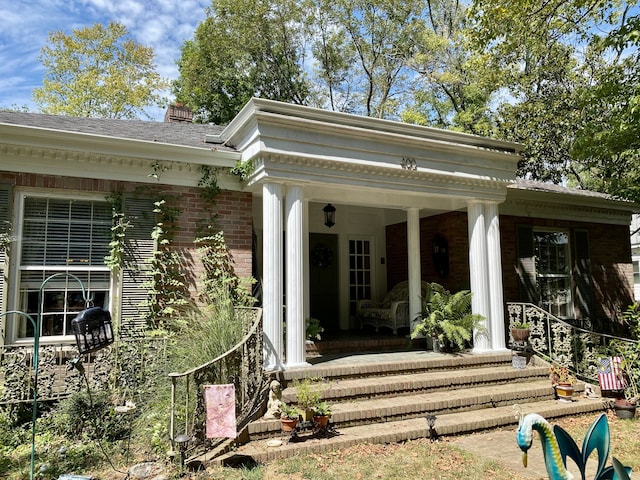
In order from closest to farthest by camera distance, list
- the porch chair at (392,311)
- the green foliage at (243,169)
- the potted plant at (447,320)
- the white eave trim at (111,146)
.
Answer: the white eave trim at (111,146) → the green foliage at (243,169) → the potted plant at (447,320) → the porch chair at (392,311)

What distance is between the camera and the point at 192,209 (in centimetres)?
744

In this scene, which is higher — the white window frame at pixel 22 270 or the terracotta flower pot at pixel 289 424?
the white window frame at pixel 22 270

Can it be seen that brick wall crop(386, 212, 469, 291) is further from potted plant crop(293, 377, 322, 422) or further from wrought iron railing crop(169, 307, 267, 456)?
wrought iron railing crop(169, 307, 267, 456)

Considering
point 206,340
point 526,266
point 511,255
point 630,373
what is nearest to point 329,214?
point 511,255

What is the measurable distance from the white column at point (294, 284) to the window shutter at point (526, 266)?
6060 millimetres

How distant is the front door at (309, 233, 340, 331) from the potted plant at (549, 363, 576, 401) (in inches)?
183

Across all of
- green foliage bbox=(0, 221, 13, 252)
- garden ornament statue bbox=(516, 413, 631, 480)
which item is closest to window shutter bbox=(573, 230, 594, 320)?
garden ornament statue bbox=(516, 413, 631, 480)

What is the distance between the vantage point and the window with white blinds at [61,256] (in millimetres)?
6441

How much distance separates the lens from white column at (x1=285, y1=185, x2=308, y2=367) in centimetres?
657

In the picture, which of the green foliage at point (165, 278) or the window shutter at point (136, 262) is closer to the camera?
the window shutter at point (136, 262)

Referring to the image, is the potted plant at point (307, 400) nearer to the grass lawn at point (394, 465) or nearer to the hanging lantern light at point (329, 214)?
the grass lawn at point (394, 465)

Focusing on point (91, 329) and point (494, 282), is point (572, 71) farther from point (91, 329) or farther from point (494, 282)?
point (91, 329)

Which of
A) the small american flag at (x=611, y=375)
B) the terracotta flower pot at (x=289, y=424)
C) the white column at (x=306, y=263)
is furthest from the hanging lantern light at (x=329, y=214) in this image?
the small american flag at (x=611, y=375)

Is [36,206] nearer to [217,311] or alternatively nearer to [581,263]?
[217,311]
